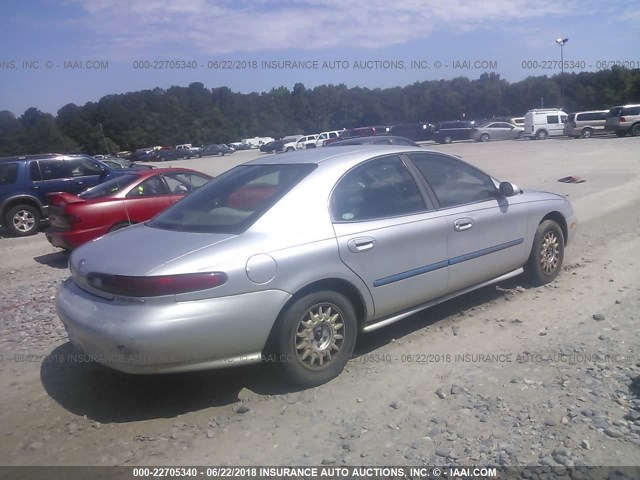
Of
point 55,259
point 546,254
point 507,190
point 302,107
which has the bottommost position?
point 55,259

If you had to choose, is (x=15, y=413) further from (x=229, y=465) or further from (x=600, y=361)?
(x=600, y=361)

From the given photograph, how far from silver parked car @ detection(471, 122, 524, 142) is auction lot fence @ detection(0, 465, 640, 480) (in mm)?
43619

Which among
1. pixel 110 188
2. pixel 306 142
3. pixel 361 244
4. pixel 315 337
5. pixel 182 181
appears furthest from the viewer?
pixel 306 142

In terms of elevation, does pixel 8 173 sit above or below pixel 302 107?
below

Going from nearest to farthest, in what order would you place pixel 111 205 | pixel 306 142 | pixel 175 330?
pixel 175 330
pixel 111 205
pixel 306 142

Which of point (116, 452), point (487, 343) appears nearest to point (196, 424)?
point (116, 452)

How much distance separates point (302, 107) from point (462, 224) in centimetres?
7540

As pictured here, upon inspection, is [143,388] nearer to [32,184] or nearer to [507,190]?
[507,190]

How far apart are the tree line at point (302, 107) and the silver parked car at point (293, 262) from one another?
1610 inches

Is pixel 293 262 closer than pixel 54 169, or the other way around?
pixel 293 262

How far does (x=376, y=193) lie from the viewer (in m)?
4.57

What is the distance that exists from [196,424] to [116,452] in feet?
1.65

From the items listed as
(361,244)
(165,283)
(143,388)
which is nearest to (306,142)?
(361,244)

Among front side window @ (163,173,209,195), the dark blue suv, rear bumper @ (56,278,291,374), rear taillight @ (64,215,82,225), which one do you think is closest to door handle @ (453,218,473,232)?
rear bumper @ (56,278,291,374)
